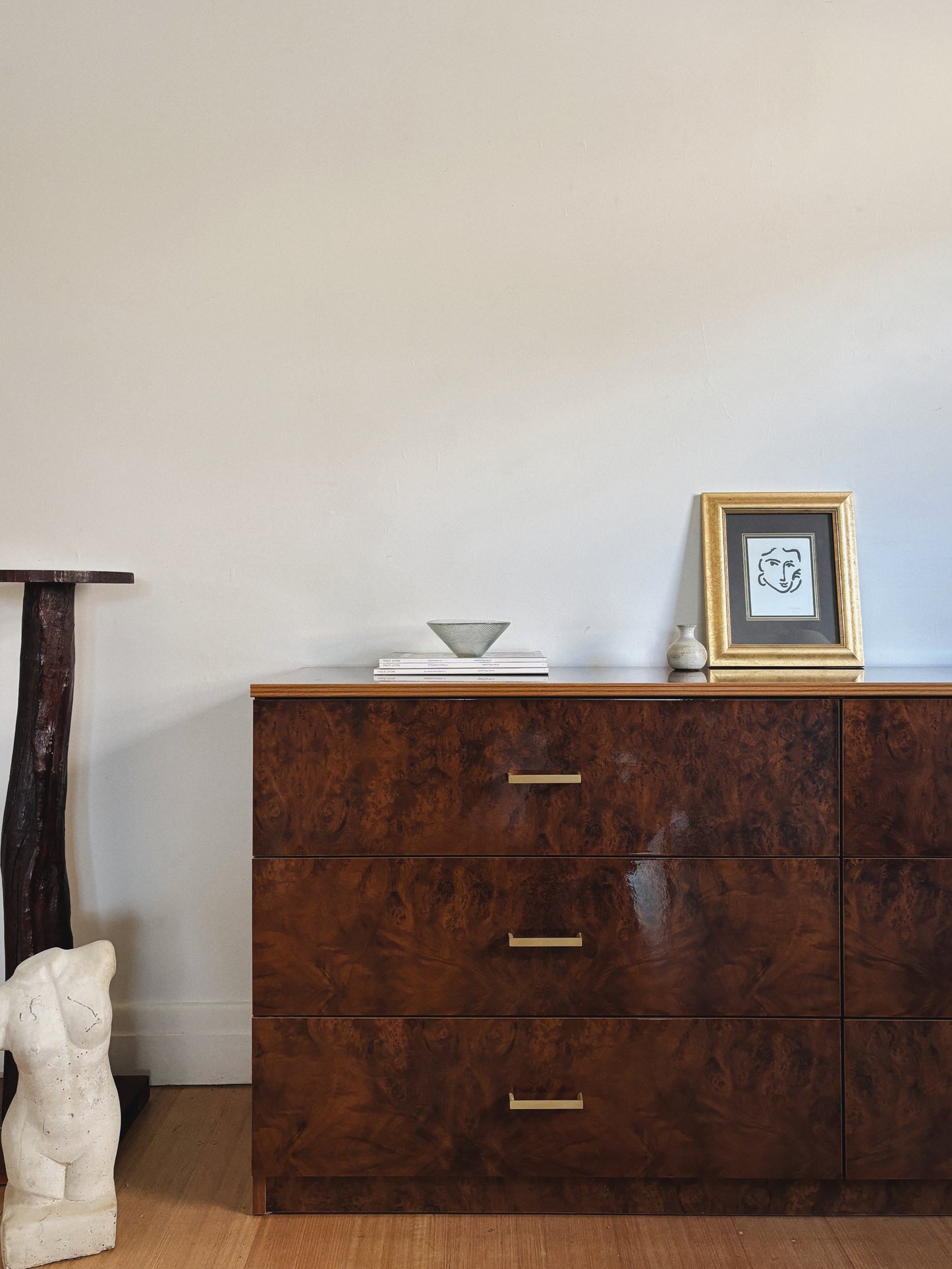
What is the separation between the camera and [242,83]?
188 centimetres

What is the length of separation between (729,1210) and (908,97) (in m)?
2.15

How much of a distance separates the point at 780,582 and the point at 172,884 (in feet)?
4.73

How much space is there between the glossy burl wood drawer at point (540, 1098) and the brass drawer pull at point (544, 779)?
395mm

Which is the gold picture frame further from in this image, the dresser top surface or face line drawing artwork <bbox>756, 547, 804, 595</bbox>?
the dresser top surface

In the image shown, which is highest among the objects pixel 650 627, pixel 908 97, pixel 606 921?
pixel 908 97

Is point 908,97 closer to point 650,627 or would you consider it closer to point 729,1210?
point 650,627

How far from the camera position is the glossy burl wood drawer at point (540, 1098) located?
1.50 meters

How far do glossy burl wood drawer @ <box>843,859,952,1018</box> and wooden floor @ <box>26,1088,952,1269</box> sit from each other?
0.36 m

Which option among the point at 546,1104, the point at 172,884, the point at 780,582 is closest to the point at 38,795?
the point at 172,884

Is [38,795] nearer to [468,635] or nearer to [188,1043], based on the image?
[188,1043]

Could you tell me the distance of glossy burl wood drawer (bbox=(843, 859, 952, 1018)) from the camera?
4.87 feet

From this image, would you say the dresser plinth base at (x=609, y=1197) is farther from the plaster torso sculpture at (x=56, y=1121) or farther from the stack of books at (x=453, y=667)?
the stack of books at (x=453, y=667)

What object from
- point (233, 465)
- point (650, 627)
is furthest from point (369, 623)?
point (650, 627)

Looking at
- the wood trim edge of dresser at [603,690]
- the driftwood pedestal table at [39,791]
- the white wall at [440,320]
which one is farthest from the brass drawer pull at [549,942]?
the driftwood pedestal table at [39,791]
